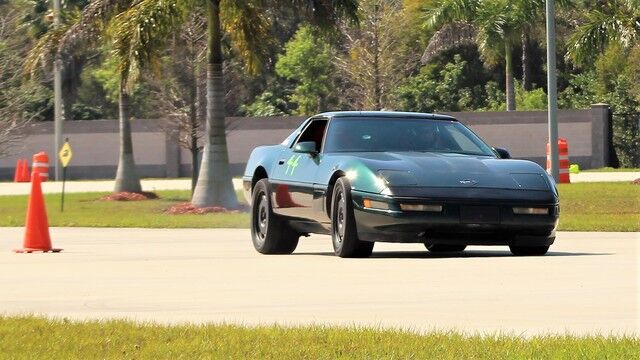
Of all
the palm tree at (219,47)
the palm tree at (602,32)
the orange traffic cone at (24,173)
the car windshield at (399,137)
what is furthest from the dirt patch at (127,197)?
the car windshield at (399,137)

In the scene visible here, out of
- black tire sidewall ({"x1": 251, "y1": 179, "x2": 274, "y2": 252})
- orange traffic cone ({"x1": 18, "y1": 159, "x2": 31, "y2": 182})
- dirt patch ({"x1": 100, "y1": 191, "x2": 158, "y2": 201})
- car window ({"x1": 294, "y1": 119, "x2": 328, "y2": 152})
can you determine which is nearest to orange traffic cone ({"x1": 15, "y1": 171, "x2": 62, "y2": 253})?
black tire sidewall ({"x1": 251, "y1": 179, "x2": 274, "y2": 252})

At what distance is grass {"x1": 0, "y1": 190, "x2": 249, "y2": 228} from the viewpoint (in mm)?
27547

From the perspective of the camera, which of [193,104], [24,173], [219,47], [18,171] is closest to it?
[219,47]

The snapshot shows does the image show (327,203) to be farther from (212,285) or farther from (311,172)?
(212,285)

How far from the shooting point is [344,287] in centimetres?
1315

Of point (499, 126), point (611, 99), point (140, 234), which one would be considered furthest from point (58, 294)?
point (611, 99)

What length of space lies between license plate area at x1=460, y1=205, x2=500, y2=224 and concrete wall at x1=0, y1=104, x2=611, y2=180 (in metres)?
38.0

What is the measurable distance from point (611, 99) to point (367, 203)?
47157 mm

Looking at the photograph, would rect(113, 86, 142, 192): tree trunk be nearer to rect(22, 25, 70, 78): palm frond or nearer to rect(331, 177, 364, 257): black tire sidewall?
rect(22, 25, 70, 78): palm frond

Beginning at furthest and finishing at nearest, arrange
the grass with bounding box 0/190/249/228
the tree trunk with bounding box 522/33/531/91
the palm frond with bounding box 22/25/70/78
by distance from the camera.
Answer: the tree trunk with bounding box 522/33/531/91 → the palm frond with bounding box 22/25/70/78 → the grass with bounding box 0/190/249/228

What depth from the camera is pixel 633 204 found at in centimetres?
3169

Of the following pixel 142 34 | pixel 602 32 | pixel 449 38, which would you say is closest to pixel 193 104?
pixel 142 34

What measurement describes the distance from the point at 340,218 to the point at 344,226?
0.32 meters

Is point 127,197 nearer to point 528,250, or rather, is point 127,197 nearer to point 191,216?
point 191,216
